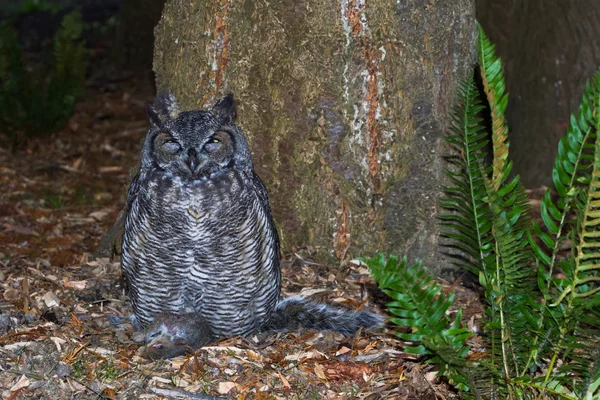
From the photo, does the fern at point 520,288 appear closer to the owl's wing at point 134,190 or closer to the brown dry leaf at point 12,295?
the owl's wing at point 134,190

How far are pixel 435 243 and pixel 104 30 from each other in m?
9.98

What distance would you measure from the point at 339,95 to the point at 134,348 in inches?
75.8

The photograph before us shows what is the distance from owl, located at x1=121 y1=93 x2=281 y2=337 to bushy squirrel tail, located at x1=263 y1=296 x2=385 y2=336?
0.20 metres

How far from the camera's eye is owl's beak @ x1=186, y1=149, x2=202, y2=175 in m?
4.14

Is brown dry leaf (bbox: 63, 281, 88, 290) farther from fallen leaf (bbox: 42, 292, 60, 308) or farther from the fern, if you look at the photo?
the fern

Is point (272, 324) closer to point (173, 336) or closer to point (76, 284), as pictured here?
point (173, 336)

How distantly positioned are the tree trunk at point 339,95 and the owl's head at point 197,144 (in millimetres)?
822

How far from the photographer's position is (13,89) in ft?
29.4

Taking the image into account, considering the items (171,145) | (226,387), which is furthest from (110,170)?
(226,387)

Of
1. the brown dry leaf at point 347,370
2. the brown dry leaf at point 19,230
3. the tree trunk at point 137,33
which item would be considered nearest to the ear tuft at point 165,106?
the brown dry leaf at point 347,370

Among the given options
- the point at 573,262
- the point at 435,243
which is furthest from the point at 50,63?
the point at 573,262

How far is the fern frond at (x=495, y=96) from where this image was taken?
354cm

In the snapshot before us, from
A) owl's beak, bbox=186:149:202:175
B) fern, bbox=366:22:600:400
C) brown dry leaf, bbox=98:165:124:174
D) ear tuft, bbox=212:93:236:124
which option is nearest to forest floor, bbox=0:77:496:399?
fern, bbox=366:22:600:400

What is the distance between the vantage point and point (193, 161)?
163 inches
